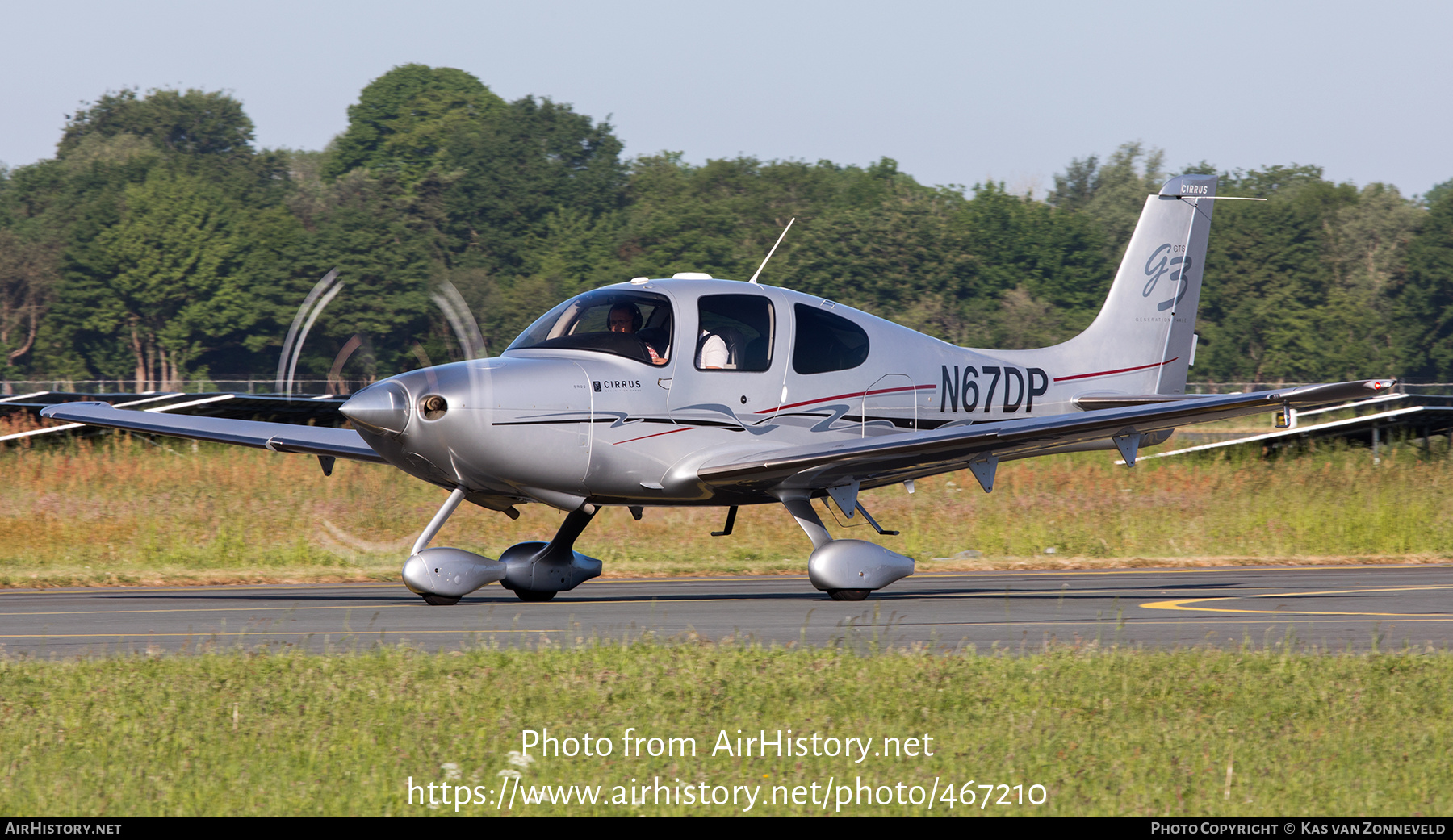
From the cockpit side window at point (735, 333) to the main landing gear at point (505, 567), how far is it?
5.76 feet

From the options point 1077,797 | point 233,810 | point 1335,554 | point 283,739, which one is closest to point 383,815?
point 233,810

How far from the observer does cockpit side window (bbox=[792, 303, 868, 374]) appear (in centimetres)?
1288

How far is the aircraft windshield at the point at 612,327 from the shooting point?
11977mm

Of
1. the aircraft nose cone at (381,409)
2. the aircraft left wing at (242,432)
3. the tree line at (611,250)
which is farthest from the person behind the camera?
the tree line at (611,250)

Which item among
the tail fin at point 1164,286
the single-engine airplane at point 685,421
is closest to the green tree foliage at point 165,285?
the tail fin at point 1164,286

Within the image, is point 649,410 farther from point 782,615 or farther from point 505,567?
point 782,615

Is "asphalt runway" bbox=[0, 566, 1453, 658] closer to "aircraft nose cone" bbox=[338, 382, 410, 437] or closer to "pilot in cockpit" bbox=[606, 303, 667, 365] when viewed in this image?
"aircraft nose cone" bbox=[338, 382, 410, 437]

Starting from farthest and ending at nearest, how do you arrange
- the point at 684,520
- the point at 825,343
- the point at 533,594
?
the point at 684,520
the point at 825,343
the point at 533,594

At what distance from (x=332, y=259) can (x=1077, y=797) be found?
1994 inches

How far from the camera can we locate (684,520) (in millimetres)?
20875

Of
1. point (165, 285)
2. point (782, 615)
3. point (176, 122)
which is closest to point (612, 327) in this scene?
point (782, 615)

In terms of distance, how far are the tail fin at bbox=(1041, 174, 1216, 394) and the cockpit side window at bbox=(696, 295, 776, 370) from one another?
5459 mm

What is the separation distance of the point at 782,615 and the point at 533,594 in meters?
2.67

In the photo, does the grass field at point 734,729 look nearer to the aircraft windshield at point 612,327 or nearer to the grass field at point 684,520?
the aircraft windshield at point 612,327
